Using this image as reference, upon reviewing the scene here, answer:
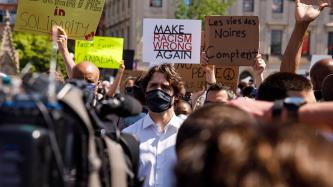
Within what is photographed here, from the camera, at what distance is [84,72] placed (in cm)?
440

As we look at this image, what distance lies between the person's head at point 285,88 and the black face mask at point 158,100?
119 cm

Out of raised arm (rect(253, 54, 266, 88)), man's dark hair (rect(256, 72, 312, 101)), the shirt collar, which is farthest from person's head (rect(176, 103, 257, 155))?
raised arm (rect(253, 54, 266, 88))

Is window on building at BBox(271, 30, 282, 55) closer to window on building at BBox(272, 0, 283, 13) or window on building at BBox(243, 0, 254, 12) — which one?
window on building at BBox(272, 0, 283, 13)

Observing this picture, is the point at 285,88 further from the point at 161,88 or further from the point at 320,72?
the point at 320,72

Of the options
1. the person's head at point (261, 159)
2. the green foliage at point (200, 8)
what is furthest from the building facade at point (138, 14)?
the person's head at point (261, 159)

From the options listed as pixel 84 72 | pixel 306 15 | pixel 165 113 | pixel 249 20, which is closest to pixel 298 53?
pixel 306 15

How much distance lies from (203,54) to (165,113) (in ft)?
8.78

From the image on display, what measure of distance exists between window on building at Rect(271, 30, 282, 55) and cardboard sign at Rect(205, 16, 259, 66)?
36.6 m

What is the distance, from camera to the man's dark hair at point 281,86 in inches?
98.3

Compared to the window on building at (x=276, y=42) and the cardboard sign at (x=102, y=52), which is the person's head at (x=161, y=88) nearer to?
the cardboard sign at (x=102, y=52)

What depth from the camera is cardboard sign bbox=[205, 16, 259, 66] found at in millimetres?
6061

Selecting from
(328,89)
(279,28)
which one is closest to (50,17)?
(328,89)

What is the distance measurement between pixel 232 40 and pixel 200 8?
30.5 m

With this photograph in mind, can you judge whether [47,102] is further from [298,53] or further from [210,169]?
[298,53]
